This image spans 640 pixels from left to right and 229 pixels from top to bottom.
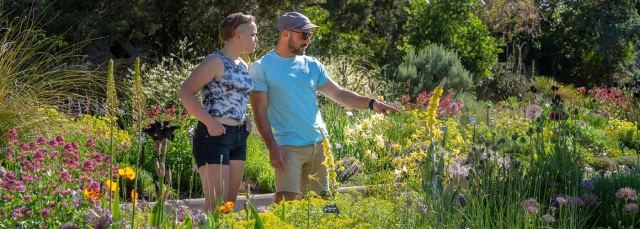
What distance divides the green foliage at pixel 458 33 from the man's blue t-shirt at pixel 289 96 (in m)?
11.4

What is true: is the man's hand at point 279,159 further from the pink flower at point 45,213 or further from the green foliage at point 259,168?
the green foliage at point 259,168

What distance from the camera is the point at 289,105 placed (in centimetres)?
523

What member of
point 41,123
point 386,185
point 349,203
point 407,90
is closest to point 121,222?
point 349,203

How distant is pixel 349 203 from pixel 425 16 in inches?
494

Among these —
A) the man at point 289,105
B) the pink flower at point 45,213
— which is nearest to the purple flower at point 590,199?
the man at point 289,105

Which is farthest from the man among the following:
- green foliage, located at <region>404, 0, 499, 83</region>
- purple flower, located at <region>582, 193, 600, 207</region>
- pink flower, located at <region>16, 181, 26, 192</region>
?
green foliage, located at <region>404, 0, 499, 83</region>

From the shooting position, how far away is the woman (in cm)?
486

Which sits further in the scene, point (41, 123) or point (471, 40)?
point (471, 40)

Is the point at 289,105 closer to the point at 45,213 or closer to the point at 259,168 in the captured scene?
the point at 45,213

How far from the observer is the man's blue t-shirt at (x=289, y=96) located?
5.20 m

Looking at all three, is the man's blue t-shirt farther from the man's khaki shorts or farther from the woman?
the woman

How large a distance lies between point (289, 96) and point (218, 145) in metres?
0.54

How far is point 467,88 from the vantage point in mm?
15008

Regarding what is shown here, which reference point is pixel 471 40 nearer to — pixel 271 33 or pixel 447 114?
pixel 271 33
